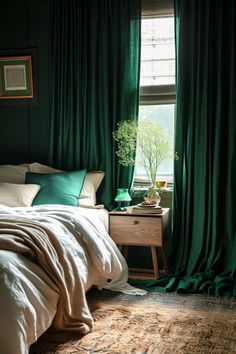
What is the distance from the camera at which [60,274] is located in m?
2.61

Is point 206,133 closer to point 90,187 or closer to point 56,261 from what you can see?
point 90,187

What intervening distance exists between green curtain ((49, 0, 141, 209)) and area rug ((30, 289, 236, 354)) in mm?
1187

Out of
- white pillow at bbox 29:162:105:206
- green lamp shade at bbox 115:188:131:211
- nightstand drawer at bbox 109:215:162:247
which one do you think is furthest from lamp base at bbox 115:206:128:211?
white pillow at bbox 29:162:105:206

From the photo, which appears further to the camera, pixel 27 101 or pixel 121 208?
pixel 27 101

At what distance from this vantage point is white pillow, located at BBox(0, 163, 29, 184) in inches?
166

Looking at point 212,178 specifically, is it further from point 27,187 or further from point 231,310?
point 27,187

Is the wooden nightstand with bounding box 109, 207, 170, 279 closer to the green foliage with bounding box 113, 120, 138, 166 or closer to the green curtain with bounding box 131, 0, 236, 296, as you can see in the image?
the green curtain with bounding box 131, 0, 236, 296

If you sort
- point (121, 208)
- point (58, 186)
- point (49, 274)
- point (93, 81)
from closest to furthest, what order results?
point (49, 274) < point (58, 186) < point (121, 208) < point (93, 81)

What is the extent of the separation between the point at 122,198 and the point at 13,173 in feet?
3.39

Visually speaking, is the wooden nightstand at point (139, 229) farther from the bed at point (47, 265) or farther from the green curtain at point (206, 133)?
the green curtain at point (206, 133)

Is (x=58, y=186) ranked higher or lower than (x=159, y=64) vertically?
lower

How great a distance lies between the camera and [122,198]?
4.05m

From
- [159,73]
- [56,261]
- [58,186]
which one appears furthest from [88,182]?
[56,261]

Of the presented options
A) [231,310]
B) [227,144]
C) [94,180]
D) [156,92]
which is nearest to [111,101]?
Result: [156,92]
